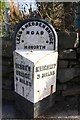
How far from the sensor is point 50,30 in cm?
378

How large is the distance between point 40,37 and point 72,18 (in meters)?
1.30

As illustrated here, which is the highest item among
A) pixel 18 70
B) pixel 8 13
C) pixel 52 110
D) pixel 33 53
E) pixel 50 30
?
pixel 8 13

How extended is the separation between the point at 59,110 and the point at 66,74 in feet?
1.99

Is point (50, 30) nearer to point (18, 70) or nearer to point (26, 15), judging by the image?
point (18, 70)

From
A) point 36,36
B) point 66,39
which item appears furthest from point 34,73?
point 66,39

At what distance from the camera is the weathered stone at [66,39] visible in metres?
4.23

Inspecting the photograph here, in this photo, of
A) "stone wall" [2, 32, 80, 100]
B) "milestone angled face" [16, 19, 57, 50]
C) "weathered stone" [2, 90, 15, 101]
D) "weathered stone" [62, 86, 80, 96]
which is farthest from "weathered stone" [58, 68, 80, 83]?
"weathered stone" [2, 90, 15, 101]

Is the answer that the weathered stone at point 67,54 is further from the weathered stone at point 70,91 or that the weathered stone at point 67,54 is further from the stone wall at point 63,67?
the weathered stone at point 70,91

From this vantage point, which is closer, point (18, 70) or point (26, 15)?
point (18, 70)

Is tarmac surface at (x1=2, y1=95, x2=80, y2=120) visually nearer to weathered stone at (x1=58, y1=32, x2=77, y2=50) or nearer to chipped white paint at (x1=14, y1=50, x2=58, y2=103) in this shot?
chipped white paint at (x1=14, y1=50, x2=58, y2=103)

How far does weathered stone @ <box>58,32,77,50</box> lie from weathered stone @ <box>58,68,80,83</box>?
38cm

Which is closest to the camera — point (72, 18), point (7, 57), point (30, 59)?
point (30, 59)

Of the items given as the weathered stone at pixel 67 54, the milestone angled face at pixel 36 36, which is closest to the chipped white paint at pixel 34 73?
the milestone angled face at pixel 36 36

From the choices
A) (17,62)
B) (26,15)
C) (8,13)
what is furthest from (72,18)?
(17,62)
